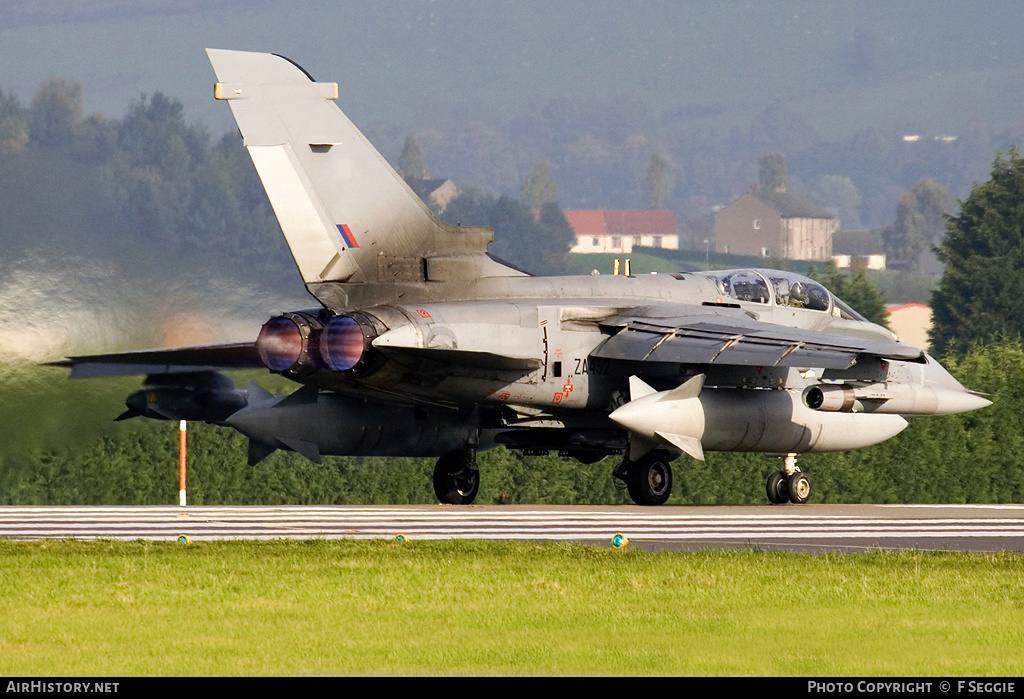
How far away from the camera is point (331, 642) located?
8.33 metres

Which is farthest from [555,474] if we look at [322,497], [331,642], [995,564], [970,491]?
[331,642]

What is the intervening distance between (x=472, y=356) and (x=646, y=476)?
131 inches

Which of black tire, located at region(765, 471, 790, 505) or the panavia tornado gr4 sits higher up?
the panavia tornado gr4

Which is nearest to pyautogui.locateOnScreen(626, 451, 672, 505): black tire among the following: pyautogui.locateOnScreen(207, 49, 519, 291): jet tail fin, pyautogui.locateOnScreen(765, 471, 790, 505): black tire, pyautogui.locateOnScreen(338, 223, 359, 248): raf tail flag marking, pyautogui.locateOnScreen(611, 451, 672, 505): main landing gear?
Result: pyautogui.locateOnScreen(611, 451, 672, 505): main landing gear

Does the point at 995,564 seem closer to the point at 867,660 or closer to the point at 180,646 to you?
the point at 867,660

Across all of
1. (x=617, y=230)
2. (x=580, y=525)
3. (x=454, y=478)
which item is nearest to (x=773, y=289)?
(x=454, y=478)

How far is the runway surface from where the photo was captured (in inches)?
575

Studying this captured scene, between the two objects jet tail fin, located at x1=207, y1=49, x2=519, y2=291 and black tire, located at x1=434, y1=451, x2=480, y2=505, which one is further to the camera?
black tire, located at x1=434, y1=451, x2=480, y2=505

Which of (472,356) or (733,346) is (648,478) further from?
(472,356)

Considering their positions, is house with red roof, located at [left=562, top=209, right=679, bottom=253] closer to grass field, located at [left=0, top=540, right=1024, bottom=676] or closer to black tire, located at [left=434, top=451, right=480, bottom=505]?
black tire, located at [left=434, top=451, right=480, bottom=505]

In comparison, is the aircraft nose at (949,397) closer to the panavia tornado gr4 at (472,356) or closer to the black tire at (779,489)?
the panavia tornado gr4 at (472,356)

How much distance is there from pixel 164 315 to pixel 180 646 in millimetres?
14436

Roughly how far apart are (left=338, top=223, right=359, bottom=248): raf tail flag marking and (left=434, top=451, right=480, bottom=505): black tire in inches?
136

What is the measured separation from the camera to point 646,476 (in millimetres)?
20750
